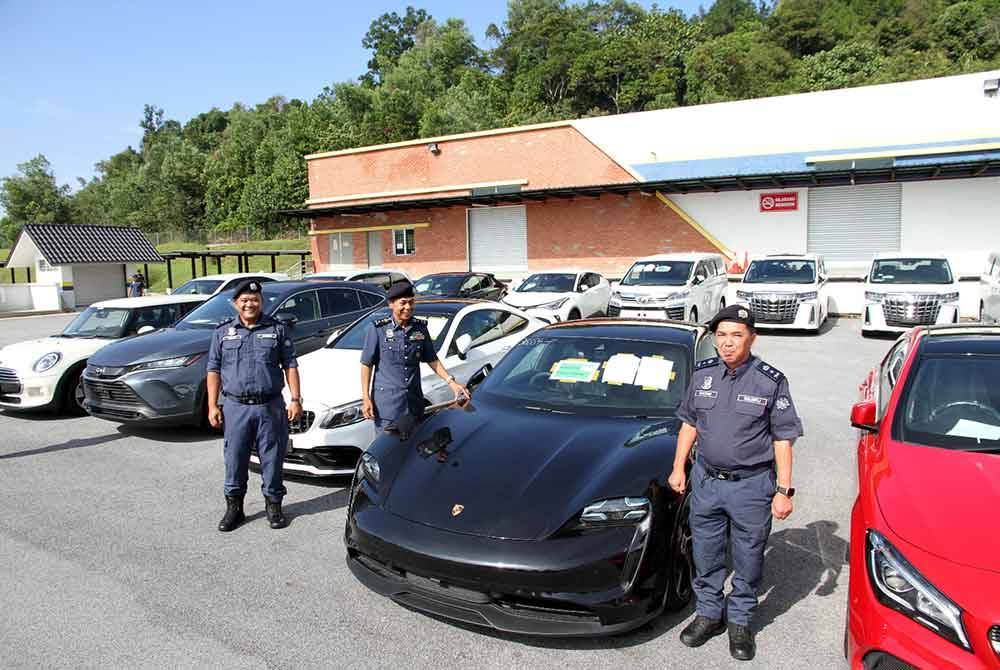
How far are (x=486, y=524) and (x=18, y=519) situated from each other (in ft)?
13.9

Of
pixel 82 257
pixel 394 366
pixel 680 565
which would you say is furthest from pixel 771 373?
pixel 82 257

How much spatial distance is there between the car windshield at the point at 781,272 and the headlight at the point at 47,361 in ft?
45.8

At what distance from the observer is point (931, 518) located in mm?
2928

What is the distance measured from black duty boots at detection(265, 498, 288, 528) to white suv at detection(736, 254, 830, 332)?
41.0ft

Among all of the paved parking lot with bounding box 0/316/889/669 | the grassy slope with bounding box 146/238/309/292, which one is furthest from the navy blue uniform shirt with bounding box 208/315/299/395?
the grassy slope with bounding box 146/238/309/292

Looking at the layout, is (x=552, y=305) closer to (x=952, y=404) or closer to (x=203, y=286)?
(x=203, y=286)

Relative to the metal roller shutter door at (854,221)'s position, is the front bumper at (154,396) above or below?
below

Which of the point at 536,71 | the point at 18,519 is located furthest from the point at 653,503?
the point at 536,71

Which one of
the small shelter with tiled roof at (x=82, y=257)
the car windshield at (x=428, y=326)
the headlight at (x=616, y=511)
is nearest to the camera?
the headlight at (x=616, y=511)

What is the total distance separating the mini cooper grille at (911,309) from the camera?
47.6 ft

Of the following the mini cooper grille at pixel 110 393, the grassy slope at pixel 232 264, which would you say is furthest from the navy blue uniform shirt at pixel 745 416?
the grassy slope at pixel 232 264

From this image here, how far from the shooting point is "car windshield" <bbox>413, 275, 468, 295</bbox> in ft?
57.3

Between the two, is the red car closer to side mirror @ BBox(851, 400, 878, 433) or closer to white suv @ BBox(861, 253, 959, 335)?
side mirror @ BBox(851, 400, 878, 433)

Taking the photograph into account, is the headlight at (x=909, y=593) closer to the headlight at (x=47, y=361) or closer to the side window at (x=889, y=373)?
the side window at (x=889, y=373)
